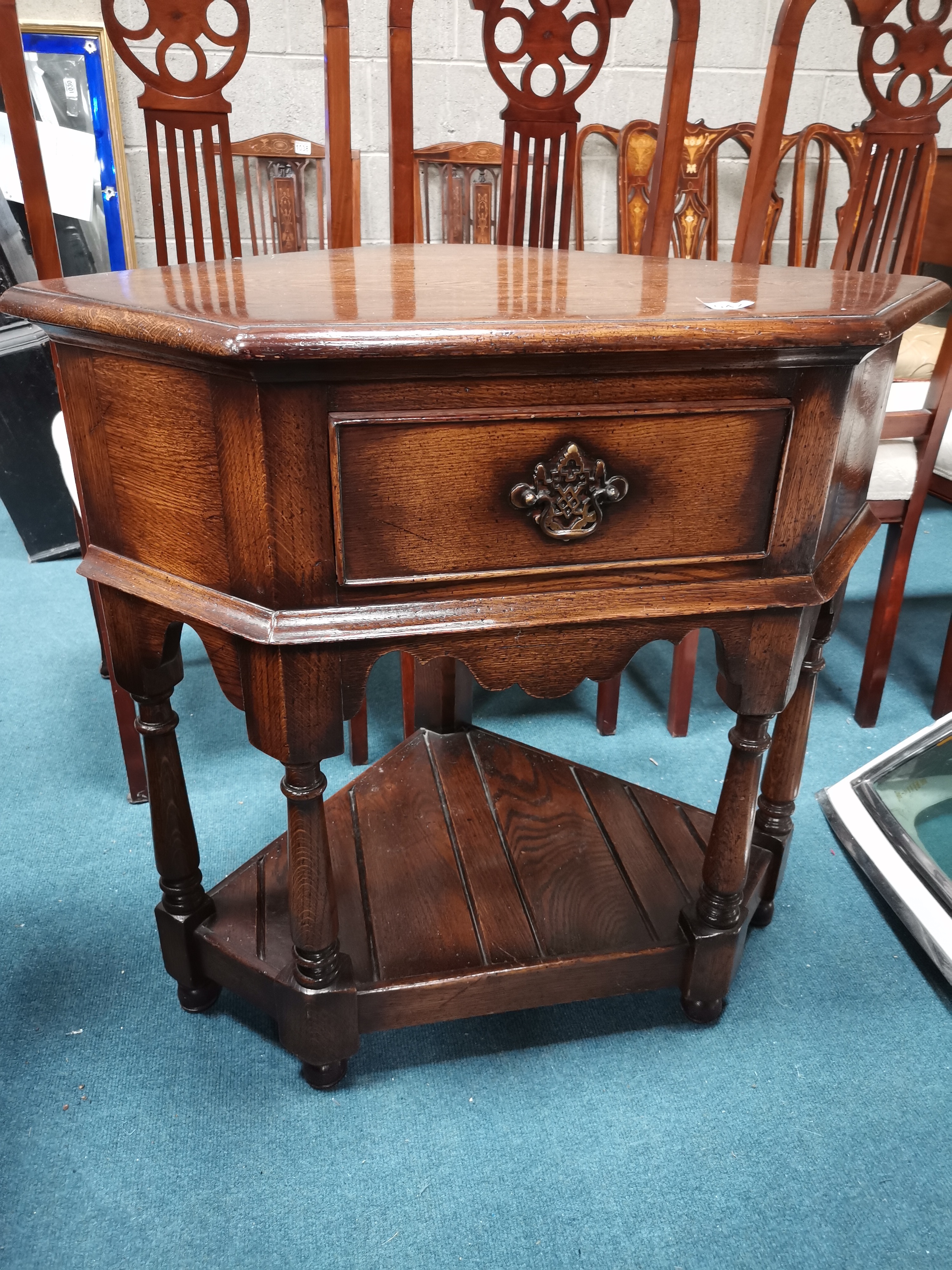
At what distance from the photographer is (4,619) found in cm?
193

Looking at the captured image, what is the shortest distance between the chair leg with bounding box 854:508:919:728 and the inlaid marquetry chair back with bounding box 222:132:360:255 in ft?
4.53

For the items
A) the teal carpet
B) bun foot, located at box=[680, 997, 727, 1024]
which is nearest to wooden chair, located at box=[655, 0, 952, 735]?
the teal carpet

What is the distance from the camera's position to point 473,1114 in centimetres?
92

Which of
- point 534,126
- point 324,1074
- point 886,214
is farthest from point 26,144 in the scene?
point 886,214

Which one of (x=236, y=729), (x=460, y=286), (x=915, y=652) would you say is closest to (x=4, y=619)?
(x=236, y=729)

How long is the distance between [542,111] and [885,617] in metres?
0.98

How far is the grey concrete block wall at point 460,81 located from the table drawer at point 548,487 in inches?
75.7

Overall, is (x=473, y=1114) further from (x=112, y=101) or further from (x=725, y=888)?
(x=112, y=101)

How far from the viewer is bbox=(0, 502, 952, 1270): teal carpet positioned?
0.80 metres

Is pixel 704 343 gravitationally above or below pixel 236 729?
above

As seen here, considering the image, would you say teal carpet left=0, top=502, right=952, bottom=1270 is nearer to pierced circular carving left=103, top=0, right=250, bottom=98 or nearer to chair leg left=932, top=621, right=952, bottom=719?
chair leg left=932, top=621, right=952, bottom=719

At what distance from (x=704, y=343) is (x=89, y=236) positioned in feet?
7.21

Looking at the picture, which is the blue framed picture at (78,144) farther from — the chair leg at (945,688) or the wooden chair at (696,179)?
the chair leg at (945,688)

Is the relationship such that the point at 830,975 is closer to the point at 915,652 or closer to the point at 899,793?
→ the point at 899,793
